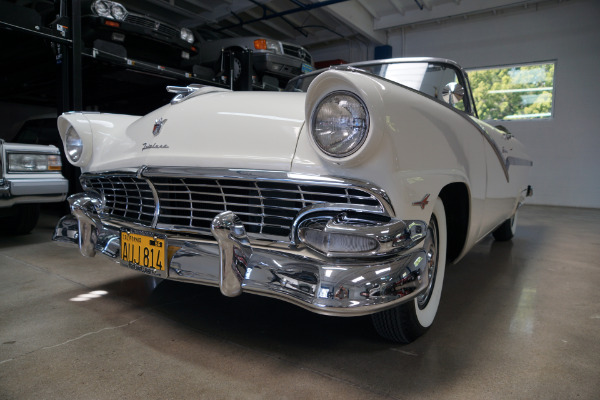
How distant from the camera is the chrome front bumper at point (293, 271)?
1.19 m

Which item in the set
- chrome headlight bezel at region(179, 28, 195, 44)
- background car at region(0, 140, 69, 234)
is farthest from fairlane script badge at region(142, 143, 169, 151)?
chrome headlight bezel at region(179, 28, 195, 44)

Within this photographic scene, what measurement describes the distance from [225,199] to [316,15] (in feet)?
26.8

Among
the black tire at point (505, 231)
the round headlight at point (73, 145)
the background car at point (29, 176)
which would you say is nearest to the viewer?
the round headlight at point (73, 145)

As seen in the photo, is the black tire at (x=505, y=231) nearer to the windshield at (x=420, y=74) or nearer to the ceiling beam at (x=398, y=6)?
the windshield at (x=420, y=74)

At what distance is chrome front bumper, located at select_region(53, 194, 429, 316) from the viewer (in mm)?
1191

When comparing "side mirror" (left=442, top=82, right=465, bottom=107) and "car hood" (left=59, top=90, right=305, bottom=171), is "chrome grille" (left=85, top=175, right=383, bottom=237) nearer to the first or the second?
"car hood" (left=59, top=90, right=305, bottom=171)

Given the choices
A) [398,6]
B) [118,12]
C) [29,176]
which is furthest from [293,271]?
[398,6]

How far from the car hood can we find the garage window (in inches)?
290

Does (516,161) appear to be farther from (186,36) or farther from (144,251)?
(186,36)

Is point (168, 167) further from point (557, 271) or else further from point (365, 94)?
point (557, 271)

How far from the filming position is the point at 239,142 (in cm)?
147

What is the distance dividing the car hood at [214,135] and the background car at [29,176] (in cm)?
144

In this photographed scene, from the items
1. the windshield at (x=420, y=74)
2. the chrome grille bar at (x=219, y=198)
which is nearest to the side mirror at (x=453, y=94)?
the windshield at (x=420, y=74)

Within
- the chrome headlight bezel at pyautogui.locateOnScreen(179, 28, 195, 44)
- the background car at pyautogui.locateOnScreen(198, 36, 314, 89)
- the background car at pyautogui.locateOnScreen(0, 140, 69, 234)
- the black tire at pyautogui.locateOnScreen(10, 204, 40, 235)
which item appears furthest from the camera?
the background car at pyautogui.locateOnScreen(198, 36, 314, 89)
